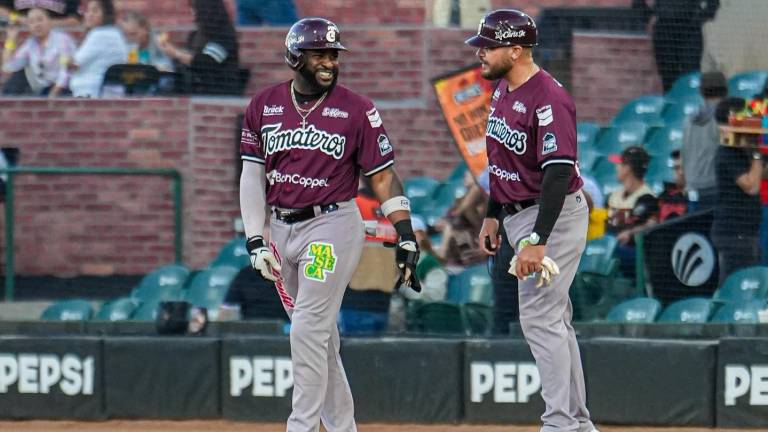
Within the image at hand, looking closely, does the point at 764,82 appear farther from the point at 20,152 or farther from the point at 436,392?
the point at 20,152

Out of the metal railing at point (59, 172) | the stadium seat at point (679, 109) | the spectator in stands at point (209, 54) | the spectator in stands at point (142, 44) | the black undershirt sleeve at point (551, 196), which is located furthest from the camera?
the spectator in stands at point (142, 44)

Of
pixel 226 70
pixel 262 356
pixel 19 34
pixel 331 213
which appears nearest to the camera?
pixel 331 213

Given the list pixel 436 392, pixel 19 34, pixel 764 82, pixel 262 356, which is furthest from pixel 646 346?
pixel 19 34

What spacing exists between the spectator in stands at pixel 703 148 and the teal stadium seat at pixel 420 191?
1.94 metres

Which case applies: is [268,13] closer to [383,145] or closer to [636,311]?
[636,311]

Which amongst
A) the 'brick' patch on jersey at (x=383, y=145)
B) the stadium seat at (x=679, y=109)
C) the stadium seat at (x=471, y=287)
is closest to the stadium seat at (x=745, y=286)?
the stadium seat at (x=471, y=287)

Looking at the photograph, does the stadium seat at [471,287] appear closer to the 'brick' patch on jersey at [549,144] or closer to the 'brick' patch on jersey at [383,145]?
the 'brick' patch on jersey at [383,145]

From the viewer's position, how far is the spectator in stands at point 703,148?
360 inches

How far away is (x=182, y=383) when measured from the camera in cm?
804

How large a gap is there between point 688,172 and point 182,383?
3671mm

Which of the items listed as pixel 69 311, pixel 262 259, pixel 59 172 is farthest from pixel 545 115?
pixel 59 172

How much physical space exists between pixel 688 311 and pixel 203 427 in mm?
2994

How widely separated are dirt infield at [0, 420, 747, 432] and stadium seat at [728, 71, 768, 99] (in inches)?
122

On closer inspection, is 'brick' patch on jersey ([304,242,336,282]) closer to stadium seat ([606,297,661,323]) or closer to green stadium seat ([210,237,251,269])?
stadium seat ([606,297,661,323])
